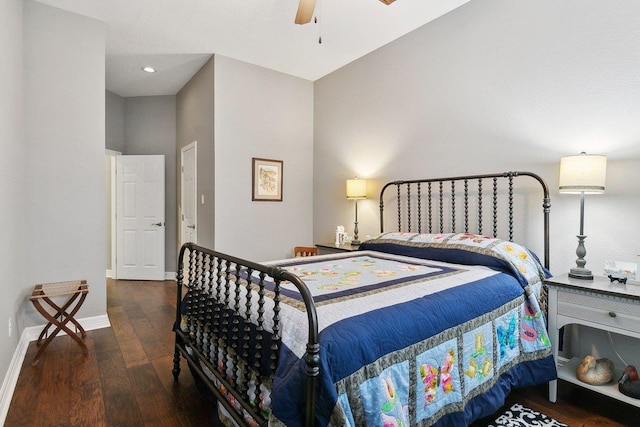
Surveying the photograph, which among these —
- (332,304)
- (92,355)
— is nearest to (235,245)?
(92,355)

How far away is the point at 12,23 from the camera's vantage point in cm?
243

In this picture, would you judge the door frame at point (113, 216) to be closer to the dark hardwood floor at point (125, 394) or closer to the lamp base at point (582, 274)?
the dark hardwood floor at point (125, 394)

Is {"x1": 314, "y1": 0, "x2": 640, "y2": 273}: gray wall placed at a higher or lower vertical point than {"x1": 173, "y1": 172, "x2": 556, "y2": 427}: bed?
higher

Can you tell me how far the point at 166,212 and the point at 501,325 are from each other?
16.4 feet

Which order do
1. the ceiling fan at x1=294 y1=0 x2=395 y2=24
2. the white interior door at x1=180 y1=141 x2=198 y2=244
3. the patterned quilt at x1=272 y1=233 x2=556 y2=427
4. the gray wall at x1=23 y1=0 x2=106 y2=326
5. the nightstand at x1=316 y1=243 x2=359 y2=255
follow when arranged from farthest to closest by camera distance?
the white interior door at x1=180 y1=141 x2=198 y2=244 < the nightstand at x1=316 y1=243 x2=359 y2=255 < the gray wall at x1=23 y1=0 x2=106 y2=326 < the ceiling fan at x1=294 y1=0 x2=395 y2=24 < the patterned quilt at x1=272 y1=233 x2=556 y2=427

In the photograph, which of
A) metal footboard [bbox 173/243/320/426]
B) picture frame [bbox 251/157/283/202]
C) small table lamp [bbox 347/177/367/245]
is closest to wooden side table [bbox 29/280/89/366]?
metal footboard [bbox 173/243/320/426]

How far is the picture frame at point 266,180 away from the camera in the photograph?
4102 millimetres

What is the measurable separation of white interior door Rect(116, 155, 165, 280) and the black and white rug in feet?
15.6

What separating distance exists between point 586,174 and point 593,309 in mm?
792

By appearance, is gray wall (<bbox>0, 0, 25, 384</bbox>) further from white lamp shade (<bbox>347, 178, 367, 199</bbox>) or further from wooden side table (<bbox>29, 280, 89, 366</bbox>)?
white lamp shade (<bbox>347, 178, 367, 199</bbox>)

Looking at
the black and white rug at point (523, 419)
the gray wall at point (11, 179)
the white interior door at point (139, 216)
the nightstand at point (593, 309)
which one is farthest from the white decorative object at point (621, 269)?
the white interior door at point (139, 216)

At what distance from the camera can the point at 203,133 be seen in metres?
4.13

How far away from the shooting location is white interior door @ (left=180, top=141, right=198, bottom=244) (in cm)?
442

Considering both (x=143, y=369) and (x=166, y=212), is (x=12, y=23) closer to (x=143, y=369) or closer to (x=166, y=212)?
(x=143, y=369)
